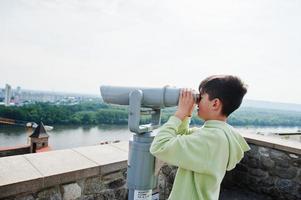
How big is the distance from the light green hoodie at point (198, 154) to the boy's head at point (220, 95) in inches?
1.9

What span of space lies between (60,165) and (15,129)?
44125 millimetres

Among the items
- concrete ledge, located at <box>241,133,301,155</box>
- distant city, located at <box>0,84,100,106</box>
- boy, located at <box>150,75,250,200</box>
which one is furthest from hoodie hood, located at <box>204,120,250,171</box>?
distant city, located at <box>0,84,100,106</box>

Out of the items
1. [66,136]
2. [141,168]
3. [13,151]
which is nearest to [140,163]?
[141,168]

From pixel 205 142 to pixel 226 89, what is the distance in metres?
0.22

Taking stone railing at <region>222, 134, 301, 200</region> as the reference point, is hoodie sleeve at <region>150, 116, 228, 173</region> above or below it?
above

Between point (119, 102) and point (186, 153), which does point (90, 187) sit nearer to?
point (119, 102)

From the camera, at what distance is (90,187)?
61.3 inches

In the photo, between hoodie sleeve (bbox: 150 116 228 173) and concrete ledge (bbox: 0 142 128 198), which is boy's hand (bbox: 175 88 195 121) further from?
concrete ledge (bbox: 0 142 128 198)

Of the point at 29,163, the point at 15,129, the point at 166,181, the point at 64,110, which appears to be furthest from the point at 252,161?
the point at 64,110

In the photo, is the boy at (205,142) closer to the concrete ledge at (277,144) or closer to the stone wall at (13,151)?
the concrete ledge at (277,144)

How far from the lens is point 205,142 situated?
2.88 ft

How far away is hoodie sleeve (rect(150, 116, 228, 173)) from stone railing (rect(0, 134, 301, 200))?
778mm

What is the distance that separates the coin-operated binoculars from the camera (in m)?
0.99

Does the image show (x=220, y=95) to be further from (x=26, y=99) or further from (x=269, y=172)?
(x=26, y=99)
